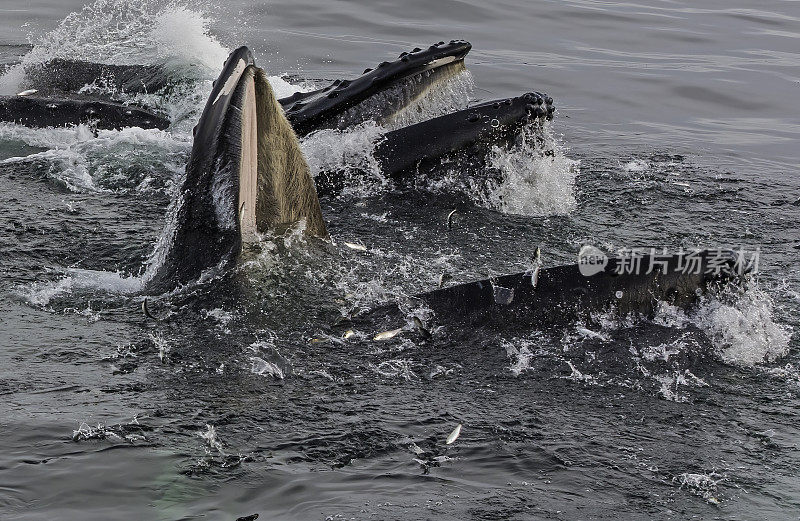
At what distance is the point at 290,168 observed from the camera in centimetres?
702

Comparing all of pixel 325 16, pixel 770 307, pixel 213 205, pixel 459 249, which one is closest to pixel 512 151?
pixel 459 249

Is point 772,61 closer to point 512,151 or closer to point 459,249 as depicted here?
point 512,151

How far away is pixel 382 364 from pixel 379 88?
364cm

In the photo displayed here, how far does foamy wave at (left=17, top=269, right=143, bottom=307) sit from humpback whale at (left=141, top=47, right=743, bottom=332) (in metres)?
0.26

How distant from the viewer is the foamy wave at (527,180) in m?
9.34

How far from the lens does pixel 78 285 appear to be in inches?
289

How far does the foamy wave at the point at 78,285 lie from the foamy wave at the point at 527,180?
10.8ft

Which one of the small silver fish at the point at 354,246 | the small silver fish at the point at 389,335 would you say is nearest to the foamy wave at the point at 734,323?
the small silver fish at the point at 389,335

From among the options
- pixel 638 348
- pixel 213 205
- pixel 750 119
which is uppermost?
pixel 750 119

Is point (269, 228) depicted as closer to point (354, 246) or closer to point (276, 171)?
point (276, 171)

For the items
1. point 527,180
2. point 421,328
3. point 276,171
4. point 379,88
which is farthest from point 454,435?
point 379,88

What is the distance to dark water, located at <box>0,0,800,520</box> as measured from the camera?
510cm

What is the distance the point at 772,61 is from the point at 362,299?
12.5m

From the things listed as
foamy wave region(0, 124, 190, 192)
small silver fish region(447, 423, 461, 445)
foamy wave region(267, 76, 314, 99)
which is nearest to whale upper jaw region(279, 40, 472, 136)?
foamy wave region(0, 124, 190, 192)
